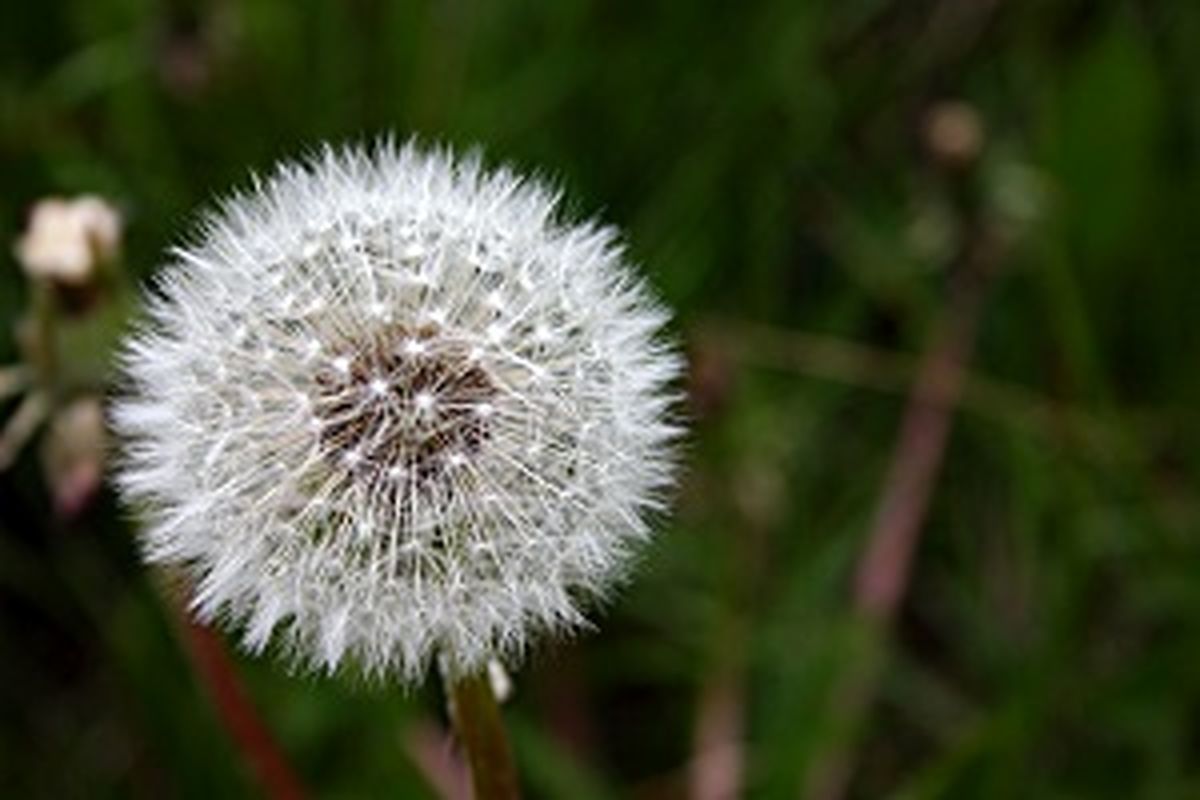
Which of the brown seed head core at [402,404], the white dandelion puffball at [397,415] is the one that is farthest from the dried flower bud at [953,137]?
the brown seed head core at [402,404]

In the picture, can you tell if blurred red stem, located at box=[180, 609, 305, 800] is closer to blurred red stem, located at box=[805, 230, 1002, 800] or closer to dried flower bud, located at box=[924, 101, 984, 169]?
blurred red stem, located at box=[805, 230, 1002, 800]

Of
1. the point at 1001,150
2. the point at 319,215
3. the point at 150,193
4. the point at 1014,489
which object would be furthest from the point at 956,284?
the point at 319,215

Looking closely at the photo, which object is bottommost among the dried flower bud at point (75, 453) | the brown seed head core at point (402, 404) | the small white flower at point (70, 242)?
the brown seed head core at point (402, 404)

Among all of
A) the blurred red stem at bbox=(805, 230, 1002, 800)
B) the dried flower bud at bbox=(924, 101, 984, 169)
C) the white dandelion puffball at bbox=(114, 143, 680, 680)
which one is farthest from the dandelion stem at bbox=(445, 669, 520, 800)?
the dried flower bud at bbox=(924, 101, 984, 169)

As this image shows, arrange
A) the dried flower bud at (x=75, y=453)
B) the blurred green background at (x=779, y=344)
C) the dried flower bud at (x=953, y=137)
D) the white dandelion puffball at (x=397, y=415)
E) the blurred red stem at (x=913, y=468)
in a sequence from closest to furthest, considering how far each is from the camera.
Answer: the white dandelion puffball at (x=397, y=415), the dried flower bud at (x=75, y=453), the blurred green background at (x=779, y=344), the blurred red stem at (x=913, y=468), the dried flower bud at (x=953, y=137)

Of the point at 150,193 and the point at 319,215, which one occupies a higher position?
the point at 150,193

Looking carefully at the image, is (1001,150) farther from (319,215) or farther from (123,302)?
(319,215)

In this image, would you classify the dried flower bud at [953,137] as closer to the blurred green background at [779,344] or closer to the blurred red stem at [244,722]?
the blurred green background at [779,344]
